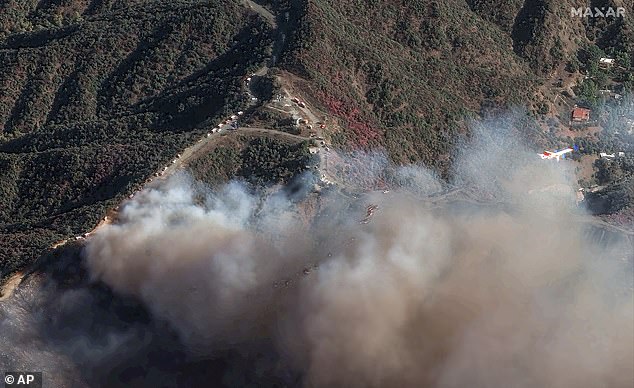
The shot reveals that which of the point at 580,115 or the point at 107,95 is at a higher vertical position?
the point at 580,115

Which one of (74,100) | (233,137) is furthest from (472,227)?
(74,100)

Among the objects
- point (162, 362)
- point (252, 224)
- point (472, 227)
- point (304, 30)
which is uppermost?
point (304, 30)

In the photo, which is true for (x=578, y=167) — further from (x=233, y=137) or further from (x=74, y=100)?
(x=74, y=100)

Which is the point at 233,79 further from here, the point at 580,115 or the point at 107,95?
the point at 580,115

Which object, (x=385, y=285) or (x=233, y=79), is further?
(x=233, y=79)

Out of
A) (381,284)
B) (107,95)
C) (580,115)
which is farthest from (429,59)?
(381,284)

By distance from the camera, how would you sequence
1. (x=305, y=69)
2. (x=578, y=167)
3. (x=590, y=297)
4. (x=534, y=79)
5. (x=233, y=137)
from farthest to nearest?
1. (x=534, y=79)
2. (x=578, y=167)
3. (x=305, y=69)
4. (x=233, y=137)
5. (x=590, y=297)

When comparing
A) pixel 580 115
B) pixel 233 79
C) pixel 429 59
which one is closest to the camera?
pixel 233 79

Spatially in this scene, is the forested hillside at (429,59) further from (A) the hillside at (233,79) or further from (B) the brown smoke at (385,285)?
(B) the brown smoke at (385,285)
